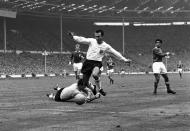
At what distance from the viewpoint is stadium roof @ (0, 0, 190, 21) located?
7269 cm

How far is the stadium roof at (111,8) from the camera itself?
2862 inches

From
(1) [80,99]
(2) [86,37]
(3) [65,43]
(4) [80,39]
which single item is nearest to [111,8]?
(2) [86,37]

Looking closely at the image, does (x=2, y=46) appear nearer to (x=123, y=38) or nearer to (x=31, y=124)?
(x=123, y=38)

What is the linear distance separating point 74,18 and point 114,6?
7785 mm

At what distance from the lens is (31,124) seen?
852 cm

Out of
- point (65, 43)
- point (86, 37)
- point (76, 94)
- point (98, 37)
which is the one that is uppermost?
point (86, 37)

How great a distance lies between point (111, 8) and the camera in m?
83.5

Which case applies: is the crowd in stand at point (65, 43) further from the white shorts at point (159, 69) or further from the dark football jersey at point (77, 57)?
the white shorts at point (159, 69)

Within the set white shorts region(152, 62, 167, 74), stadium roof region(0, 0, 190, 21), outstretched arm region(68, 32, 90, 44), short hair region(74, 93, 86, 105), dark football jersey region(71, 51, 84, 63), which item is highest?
stadium roof region(0, 0, 190, 21)

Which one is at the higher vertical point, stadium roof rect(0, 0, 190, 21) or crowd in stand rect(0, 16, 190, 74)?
stadium roof rect(0, 0, 190, 21)

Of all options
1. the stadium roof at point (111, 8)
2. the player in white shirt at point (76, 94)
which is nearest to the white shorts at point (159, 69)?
the player in white shirt at point (76, 94)

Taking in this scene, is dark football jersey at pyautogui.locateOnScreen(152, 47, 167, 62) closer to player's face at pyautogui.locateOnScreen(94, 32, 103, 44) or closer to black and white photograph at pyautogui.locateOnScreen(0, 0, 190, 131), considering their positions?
player's face at pyautogui.locateOnScreen(94, 32, 103, 44)

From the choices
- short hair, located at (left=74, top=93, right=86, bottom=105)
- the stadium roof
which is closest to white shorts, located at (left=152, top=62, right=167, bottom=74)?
short hair, located at (left=74, top=93, right=86, bottom=105)

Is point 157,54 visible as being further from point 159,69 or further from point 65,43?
point 65,43
